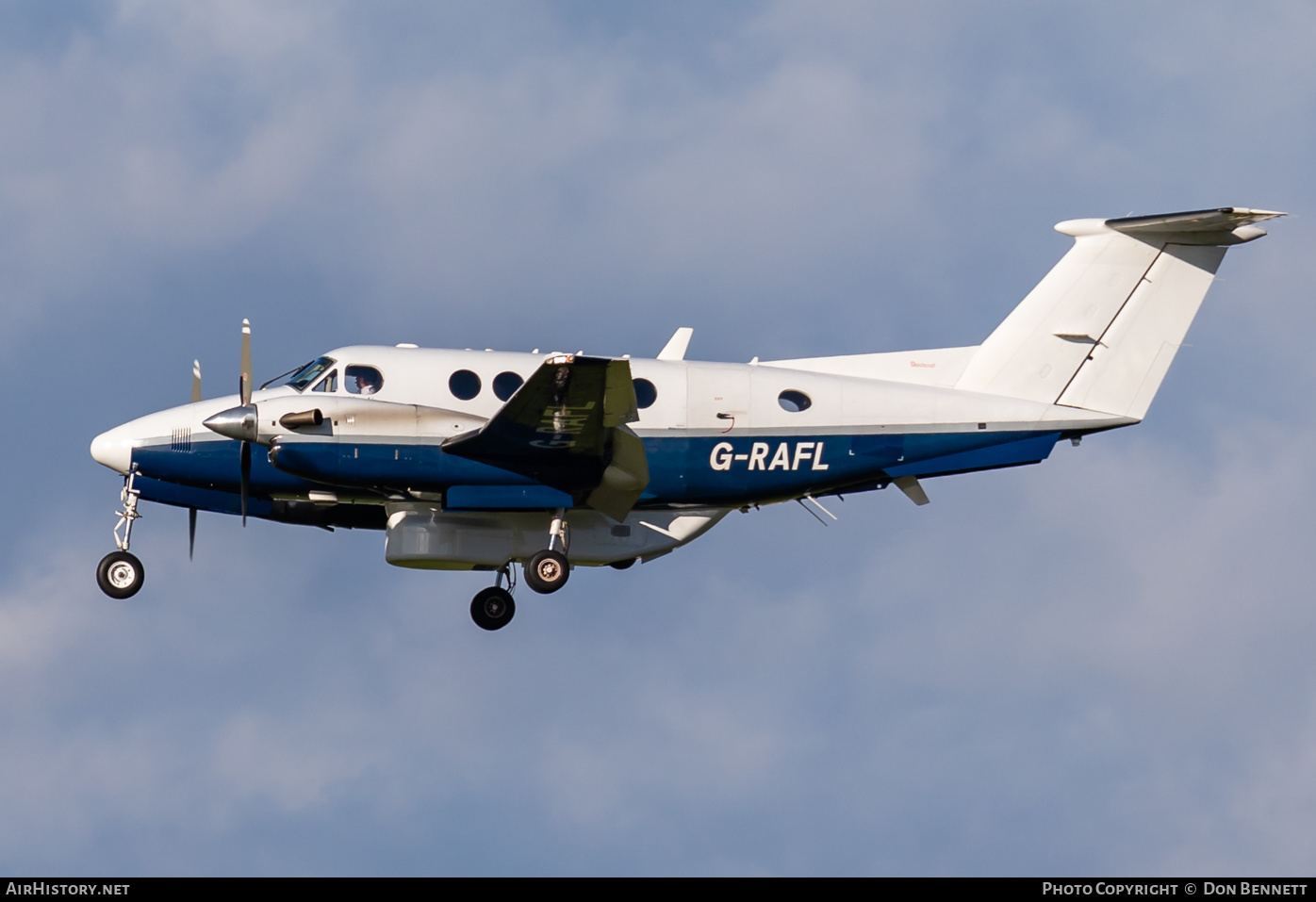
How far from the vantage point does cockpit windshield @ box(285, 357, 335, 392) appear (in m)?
21.9

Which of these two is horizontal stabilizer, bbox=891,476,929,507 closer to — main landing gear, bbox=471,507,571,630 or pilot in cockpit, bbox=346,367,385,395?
main landing gear, bbox=471,507,571,630

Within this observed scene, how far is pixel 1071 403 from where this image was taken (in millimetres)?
23000

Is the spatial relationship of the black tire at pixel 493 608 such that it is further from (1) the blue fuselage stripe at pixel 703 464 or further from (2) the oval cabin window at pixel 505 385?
(2) the oval cabin window at pixel 505 385

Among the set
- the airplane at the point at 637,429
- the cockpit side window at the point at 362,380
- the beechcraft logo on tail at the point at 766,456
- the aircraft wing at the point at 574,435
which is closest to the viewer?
the aircraft wing at the point at 574,435

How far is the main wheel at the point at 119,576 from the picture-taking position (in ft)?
71.0

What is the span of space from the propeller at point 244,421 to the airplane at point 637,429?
0.10 feet

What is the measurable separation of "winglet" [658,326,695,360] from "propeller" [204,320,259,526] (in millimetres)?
4869

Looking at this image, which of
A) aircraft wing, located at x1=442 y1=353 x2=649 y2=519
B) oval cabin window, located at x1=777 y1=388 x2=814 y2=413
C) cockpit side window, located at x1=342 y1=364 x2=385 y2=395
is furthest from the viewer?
oval cabin window, located at x1=777 y1=388 x2=814 y2=413

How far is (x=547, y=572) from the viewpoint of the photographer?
2161cm

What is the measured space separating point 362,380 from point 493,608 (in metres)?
3.35

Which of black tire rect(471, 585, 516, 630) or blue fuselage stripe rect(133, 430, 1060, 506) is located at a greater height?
blue fuselage stripe rect(133, 430, 1060, 506)

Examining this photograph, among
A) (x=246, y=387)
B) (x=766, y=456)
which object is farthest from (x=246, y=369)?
(x=766, y=456)

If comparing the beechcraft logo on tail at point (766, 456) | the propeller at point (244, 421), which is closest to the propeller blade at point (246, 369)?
the propeller at point (244, 421)

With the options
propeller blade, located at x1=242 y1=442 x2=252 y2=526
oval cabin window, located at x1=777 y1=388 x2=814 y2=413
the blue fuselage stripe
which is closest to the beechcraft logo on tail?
the blue fuselage stripe
